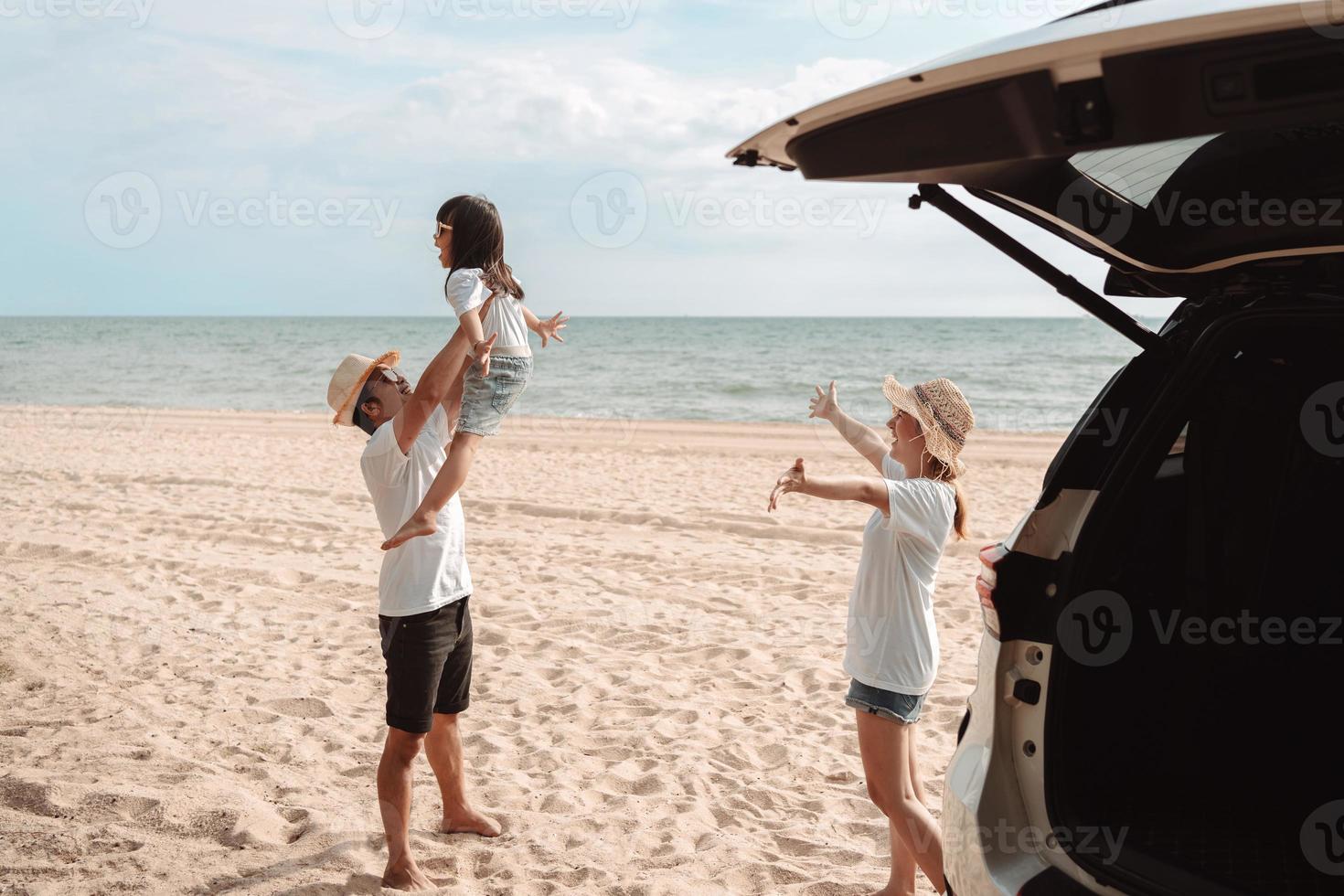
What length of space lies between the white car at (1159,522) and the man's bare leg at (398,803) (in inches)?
74.4

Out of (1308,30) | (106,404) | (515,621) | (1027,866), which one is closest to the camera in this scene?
(1308,30)

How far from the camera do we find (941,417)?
10.8 feet

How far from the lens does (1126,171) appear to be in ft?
9.34

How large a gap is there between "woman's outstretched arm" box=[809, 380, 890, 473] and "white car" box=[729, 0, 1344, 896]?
109 centimetres

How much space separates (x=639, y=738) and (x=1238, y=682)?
2.95 metres

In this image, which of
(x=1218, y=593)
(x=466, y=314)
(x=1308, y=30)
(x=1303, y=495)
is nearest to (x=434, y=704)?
(x=466, y=314)

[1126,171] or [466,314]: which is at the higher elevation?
[1126,171]

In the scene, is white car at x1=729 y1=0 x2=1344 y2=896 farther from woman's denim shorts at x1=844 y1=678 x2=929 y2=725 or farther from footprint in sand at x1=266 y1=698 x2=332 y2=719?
footprint in sand at x1=266 y1=698 x2=332 y2=719

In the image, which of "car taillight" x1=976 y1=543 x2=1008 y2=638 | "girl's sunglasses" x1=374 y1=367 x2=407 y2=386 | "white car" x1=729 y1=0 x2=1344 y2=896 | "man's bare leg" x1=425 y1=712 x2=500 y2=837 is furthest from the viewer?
"man's bare leg" x1=425 y1=712 x2=500 y2=837

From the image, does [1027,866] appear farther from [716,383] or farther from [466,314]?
[716,383]

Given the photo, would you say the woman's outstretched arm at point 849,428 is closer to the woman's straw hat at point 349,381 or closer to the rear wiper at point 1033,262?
the rear wiper at point 1033,262

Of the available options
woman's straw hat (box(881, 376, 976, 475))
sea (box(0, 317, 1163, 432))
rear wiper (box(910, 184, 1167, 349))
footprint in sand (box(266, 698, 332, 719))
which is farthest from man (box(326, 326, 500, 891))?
sea (box(0, 317, 1163, 432))

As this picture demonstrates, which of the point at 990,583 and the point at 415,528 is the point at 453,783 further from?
the point at 990,583

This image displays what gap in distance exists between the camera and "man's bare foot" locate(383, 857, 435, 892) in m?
3.65
